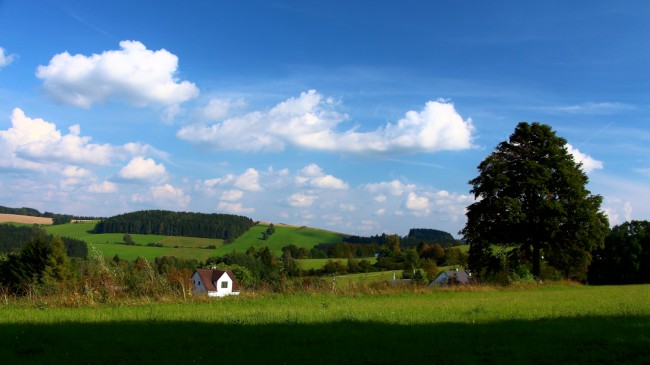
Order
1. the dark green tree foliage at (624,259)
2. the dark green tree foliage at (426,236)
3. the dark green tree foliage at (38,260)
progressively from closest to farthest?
the dark green tree foliage at (624,259), the dark green tree foliage at (38,260), the dark green tree foliage at (426,236)

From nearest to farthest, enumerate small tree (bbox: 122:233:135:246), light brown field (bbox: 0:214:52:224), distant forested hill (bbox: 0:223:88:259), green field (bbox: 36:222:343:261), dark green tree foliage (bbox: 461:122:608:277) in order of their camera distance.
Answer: dark green tree foliage (bbox: 461:122:608:277) < distant forested hill (bbox: 0:223:88:259) < green field (bbox: 36:222:343:261) < light brown field (bbox: 0:214:52:224) < small tree (bbox: 122:233:135:246)

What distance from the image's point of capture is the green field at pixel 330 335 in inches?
331

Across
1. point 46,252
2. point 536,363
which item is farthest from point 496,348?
point 46,252

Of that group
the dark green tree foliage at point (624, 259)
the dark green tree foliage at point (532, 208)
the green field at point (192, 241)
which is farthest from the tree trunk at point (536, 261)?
the green field at point (192, 241)

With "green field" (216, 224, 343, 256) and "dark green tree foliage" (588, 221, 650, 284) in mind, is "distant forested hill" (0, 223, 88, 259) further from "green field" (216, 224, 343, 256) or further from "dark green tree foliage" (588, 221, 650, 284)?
"dark green tree foliage" (588, 221, 650, 284)

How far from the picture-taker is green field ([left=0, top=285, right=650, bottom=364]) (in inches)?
331

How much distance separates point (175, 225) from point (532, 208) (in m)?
126

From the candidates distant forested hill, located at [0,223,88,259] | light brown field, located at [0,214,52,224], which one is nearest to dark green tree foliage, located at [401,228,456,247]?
distant forested hill, located at [0,223,88,259]

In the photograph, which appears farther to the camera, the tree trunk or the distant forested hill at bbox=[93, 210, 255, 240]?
the distant forested hill at bbox=[93, 210, 255, 240]

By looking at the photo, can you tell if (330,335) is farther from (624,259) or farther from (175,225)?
(175,225)

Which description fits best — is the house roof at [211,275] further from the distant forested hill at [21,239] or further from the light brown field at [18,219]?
the light brown field at [18,219]

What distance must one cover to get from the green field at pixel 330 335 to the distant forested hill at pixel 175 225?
Result: 123326mm

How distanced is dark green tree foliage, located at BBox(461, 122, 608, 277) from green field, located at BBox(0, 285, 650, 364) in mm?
16894

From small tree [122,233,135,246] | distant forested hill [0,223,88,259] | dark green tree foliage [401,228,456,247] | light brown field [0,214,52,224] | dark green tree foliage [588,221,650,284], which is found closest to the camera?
dark green tree foliage [588,221,650,284]
